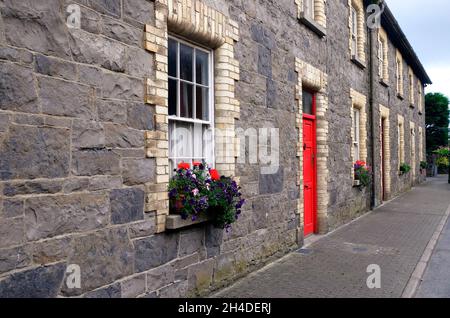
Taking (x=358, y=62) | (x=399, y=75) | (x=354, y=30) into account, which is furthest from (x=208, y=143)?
(x=399, y=75)

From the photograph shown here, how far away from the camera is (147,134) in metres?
4.10

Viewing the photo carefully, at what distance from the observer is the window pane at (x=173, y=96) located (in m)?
4.73

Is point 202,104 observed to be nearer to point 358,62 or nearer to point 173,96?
point 173,96

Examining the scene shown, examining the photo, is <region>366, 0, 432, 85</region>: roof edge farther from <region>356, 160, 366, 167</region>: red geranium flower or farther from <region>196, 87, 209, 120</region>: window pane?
<region>196, 87, 209, 120</region>: window pane

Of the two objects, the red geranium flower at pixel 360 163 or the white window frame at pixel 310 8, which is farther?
the red geranium flower at pixel 360 163

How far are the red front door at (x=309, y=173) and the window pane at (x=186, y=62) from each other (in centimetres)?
384

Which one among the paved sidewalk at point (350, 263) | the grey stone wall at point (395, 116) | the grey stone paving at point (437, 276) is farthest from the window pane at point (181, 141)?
the grey stone wall at point (395, 116)

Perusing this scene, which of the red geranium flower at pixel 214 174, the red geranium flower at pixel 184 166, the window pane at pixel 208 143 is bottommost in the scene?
the red geranium flower at pixel 214 174

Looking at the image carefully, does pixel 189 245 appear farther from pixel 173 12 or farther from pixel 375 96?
pixel 375 96

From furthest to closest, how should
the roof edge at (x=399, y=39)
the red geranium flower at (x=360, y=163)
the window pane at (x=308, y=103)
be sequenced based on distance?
1. the roof edge at (x=399, y=39)
2. the red geranium flower at (x=360, y=163)
3. the window pane at (x=308, y=103)

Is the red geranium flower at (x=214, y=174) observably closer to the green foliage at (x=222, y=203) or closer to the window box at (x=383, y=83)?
the green foliage at (x=222, y=203)

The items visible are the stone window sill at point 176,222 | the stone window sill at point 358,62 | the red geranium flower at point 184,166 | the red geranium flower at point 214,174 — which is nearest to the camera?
the stone window sill at point 176,222
